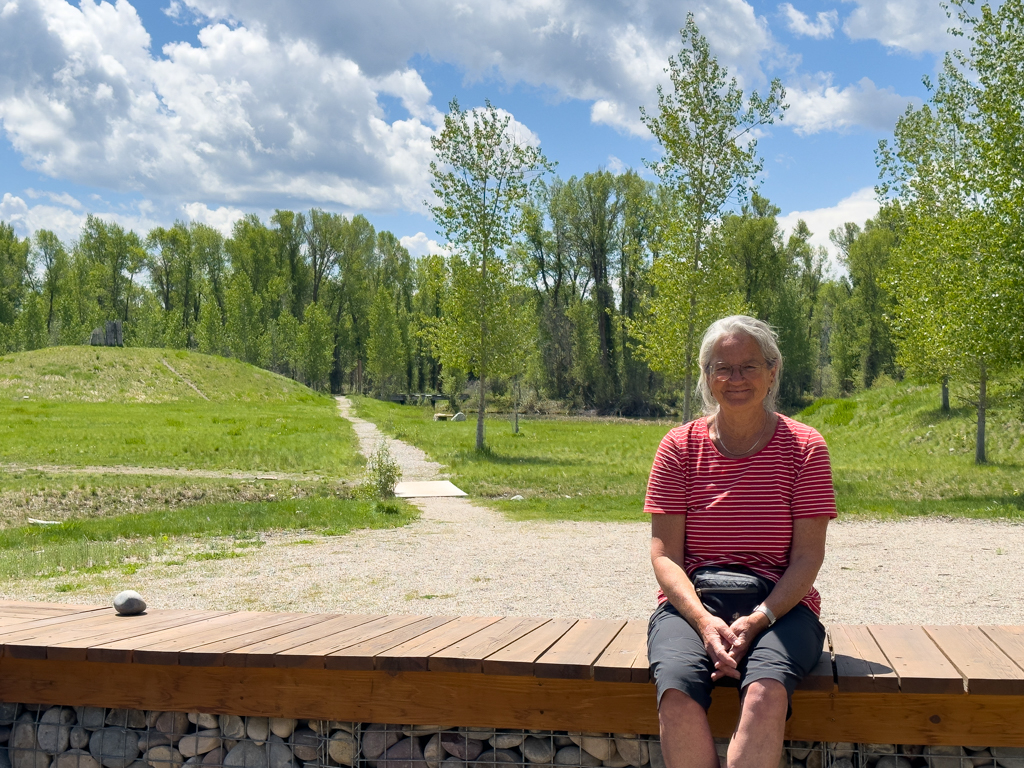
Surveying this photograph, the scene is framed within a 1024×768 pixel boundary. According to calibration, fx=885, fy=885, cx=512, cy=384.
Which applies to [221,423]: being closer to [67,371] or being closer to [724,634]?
[67,371]

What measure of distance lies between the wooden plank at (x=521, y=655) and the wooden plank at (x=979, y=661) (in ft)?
4.69

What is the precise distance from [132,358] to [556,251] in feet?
85.0

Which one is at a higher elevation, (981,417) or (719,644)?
(981,417)

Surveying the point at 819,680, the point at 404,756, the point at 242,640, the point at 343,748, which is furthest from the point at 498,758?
the point at 819,680

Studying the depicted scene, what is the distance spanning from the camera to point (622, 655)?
3215mm

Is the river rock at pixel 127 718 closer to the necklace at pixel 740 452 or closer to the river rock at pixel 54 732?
the river rock at pixel 54 732

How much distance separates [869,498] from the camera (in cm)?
1423

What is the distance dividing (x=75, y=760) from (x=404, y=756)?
140 centimetres

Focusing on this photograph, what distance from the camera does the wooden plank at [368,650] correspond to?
3205 millimetres

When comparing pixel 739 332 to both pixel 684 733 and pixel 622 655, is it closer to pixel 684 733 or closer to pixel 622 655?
pixel 622 655

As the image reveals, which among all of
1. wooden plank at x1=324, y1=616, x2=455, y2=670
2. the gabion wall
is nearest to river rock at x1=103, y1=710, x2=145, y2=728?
the gabion wall

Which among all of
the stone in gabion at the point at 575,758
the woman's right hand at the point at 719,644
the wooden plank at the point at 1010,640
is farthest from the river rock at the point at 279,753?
the wooden plank at the point at 1010,640

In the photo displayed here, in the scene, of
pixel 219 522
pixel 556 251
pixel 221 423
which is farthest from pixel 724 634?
pixel 556 251

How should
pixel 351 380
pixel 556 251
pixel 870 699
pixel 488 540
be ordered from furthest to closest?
pixel 351 380, pixel 556 251, pixel 488 540, pixel 870 699
